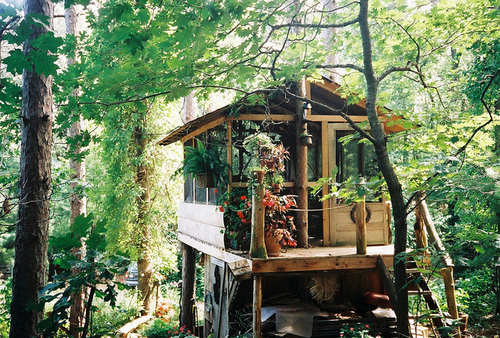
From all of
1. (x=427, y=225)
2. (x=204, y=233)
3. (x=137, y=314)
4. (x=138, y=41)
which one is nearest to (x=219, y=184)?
(x=204, y=233)

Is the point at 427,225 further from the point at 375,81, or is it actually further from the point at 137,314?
the point at 137,314

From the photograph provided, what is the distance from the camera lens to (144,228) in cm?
1419

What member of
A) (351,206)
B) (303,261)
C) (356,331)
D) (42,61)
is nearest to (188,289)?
(351,206)

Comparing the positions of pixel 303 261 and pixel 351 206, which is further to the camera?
pixel 351 206

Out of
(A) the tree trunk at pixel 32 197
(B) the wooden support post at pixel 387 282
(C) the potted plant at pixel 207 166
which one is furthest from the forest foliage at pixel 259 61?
(C) the potted plant at pixel 207 166

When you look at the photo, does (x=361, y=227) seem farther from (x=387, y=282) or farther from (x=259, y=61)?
(x=259, y=61)

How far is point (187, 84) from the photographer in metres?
4.27

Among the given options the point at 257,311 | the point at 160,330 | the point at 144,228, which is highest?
the point at 144,228

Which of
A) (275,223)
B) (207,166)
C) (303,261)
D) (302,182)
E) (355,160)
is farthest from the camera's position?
(355,160)

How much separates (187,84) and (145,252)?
11.0 meters

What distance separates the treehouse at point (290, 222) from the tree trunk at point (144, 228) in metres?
4.86

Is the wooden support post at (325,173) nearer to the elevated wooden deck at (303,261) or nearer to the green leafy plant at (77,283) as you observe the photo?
the elevated wooden deck at (303,261)

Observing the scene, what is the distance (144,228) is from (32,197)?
32.7ft

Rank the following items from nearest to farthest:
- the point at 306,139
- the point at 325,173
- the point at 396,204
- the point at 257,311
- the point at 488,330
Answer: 1. the point at 396,204
2. the point at 257,311
3. the point at 306,139
4. the point at 325,173
5. the point at 488,330
